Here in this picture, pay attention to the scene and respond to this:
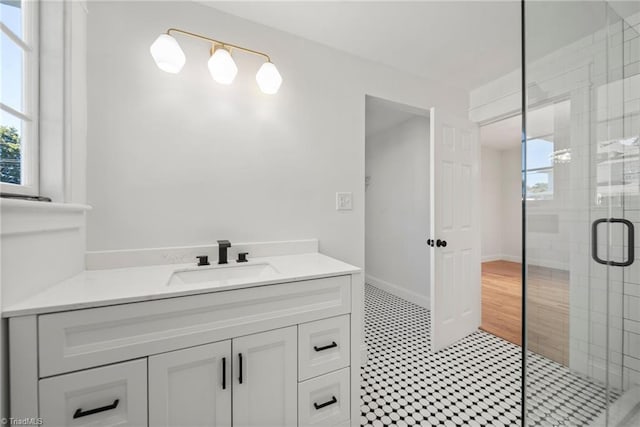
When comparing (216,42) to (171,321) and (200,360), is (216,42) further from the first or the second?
(200,360)

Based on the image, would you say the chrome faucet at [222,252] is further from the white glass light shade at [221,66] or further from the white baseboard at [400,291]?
the white baseboard at [400,291]

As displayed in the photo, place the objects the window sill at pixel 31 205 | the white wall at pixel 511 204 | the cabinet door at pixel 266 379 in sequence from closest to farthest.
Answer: the window sill at pixel 31 205 → the cabinet door at pixel 266 379 → the white wall at pixel 511 204

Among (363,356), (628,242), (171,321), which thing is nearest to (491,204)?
(628,242)

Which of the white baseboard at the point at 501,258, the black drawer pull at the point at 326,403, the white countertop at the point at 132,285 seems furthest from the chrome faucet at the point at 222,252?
the white baseboard at the point at 501,258

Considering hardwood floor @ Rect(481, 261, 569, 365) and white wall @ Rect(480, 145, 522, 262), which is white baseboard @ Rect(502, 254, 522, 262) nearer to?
white wall @ Rect(480, 145, 522, 262)

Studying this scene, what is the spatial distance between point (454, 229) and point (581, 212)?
1.00m

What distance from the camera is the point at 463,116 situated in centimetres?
239

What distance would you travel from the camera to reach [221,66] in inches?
52.6

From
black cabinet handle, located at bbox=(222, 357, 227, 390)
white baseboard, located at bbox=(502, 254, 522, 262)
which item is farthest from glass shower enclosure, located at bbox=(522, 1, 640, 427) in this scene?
white baseboard, located at bbox=(502, 254, 522, 262)

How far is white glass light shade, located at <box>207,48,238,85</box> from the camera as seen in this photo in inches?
52.1

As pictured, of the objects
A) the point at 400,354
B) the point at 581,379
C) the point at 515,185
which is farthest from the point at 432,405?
the point at 515,185

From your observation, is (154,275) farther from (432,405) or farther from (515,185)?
(515,185)

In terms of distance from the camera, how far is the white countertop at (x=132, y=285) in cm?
76

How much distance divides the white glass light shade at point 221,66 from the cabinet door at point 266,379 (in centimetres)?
132
